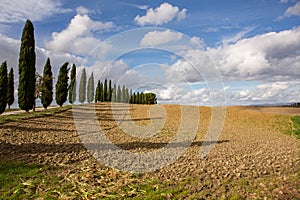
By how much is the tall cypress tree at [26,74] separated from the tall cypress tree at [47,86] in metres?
4.52

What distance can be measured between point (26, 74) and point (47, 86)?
7.87m

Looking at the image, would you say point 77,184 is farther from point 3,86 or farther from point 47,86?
point 47,86

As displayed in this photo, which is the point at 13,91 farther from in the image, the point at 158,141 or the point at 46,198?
the point at 46,198

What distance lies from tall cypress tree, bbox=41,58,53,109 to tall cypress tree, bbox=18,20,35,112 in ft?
14.8

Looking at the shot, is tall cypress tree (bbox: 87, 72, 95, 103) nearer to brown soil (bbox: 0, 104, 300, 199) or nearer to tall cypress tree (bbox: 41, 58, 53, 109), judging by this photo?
tall cypress tree (bbox: 41, 58, 53, 109)

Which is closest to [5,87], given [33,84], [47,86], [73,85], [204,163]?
[33,84]

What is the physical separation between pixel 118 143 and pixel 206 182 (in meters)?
5.84

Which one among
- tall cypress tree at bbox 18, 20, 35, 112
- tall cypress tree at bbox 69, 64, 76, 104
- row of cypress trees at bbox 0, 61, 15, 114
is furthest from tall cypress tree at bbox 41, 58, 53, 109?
tall cypress tree at bbox 69, 64, 76, 104

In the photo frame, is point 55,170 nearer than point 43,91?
Yes

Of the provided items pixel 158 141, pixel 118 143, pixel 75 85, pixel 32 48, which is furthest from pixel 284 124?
pixel 75 85

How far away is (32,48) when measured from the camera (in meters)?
22.0

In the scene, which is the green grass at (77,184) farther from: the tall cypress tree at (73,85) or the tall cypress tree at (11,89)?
the tall cypress tree at (73,85)

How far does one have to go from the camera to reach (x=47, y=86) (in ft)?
94.8

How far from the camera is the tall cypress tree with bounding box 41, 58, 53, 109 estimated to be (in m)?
26.9
